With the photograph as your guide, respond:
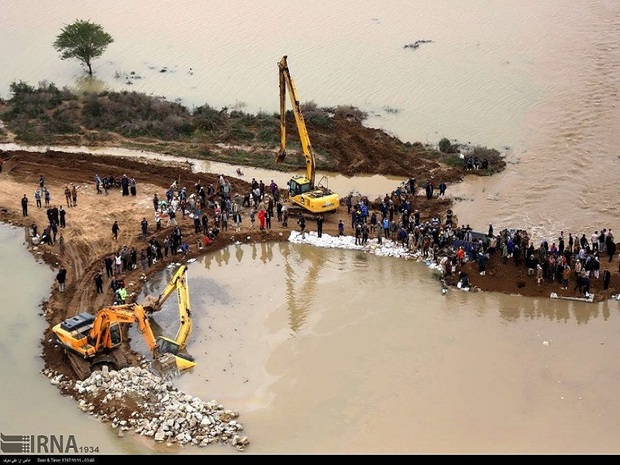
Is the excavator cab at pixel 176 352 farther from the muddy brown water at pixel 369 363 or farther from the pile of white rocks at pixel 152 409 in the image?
the pile of white rocks at pixel 152 409

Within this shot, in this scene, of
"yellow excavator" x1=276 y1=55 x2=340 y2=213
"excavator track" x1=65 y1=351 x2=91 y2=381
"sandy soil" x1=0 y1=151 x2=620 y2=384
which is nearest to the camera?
"excavator track" x1=65 y1=351 x2=91 y2=381

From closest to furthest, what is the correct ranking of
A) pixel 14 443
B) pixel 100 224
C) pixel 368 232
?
pixel 14 443 < pixel 368 232 < pixel 100 224

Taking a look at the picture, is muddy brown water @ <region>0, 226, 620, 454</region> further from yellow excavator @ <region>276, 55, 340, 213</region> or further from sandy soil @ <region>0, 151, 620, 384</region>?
yellow excavator @ <region>276, 55, 340, 213</region>

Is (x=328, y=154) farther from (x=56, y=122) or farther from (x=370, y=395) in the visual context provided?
(x=370, y=395)

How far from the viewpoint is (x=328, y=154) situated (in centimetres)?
3919

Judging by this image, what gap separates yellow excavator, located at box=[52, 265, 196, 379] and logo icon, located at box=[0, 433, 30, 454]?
2.42 meters

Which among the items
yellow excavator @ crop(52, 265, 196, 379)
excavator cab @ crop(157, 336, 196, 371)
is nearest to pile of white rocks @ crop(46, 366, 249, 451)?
yellow excavator @ crop(52, 265, 196, 379)

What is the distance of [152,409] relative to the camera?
22.7 meters

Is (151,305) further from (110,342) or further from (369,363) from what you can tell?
(369,363)

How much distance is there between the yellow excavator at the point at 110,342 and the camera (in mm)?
24203

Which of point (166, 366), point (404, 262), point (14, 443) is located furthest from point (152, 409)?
point (404, 262)

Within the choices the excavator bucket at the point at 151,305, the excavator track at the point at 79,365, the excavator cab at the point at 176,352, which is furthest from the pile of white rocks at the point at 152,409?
the excavator bucket at the point at 151,305

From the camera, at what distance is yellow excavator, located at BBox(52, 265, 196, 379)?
24.2m

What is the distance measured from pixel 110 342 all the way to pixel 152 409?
2858 mm
